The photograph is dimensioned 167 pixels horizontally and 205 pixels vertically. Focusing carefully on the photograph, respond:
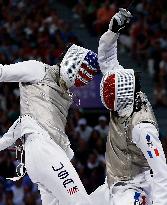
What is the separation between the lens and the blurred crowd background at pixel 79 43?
1148cm

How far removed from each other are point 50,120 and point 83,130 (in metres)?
6.09

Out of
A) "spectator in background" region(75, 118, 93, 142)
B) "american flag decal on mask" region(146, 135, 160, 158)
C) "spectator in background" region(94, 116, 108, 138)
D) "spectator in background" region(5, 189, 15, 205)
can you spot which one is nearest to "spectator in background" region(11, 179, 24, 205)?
"spectator in background" region(5, 189, 15, 205)

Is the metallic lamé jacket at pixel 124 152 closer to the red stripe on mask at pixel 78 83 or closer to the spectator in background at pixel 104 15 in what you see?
the red stripe on mask at pixel 78 83

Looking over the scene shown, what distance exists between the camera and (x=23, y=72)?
621 cm

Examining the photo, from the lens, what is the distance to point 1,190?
34.9 feet

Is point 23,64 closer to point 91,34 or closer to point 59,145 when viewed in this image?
point 59,145

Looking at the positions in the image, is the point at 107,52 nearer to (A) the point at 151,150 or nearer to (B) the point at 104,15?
(A) the point at 151,150

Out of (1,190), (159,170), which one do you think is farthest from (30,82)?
(1,190)

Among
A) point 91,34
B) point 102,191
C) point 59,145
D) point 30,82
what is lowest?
point 102,191

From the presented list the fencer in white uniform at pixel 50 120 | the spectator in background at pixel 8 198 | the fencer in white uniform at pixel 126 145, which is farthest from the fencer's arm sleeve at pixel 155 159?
the spectator in background at pixel 8 198

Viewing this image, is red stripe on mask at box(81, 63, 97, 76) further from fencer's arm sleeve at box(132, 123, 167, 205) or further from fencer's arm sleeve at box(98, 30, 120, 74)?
fencer's arm sleeve at box(132, 123, 167, 205)

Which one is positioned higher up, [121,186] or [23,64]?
[23,64]

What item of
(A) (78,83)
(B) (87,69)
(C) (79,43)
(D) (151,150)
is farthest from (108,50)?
(C) (79,43)

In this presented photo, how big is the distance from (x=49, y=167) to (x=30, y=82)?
817mm
